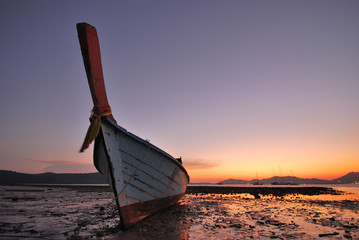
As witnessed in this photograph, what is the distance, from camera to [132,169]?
23.0ft

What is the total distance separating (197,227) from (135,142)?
3.87m

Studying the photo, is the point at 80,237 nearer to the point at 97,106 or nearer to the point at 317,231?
the point at 97,106

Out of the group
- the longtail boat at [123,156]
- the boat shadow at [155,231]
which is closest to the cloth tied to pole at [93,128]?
the longtail boat at [123,156]

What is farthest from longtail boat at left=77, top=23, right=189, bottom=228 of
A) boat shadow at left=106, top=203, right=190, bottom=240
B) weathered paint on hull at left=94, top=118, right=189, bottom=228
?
boat shadow at left=106, top=203, right=190, bottom=240

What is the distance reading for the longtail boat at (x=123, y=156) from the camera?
568cm

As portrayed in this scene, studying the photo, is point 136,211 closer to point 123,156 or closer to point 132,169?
point 132,169

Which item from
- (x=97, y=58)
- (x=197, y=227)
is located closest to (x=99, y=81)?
(x=97, y=58)

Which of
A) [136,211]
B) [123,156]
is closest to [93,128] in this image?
[123,156]

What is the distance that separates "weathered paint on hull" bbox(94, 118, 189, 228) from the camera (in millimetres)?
6375

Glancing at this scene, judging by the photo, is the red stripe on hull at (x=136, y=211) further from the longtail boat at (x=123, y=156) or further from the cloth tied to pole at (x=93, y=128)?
the cloth tied to pole at (x=93, y=128)

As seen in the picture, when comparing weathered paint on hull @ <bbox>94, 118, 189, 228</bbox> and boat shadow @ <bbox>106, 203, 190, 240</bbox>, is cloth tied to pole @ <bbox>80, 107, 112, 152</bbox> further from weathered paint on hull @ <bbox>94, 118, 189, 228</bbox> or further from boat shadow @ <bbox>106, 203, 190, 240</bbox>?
boat shadow @ <bbox>106, 203, 190, 240</bbox>

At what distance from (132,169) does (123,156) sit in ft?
2.08

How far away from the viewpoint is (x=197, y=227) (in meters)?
6.78

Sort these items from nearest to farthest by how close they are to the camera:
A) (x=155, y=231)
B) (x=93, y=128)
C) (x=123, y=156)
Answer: (x=93, y=128) < (x=155, y=231) < (x=123, y=156)
